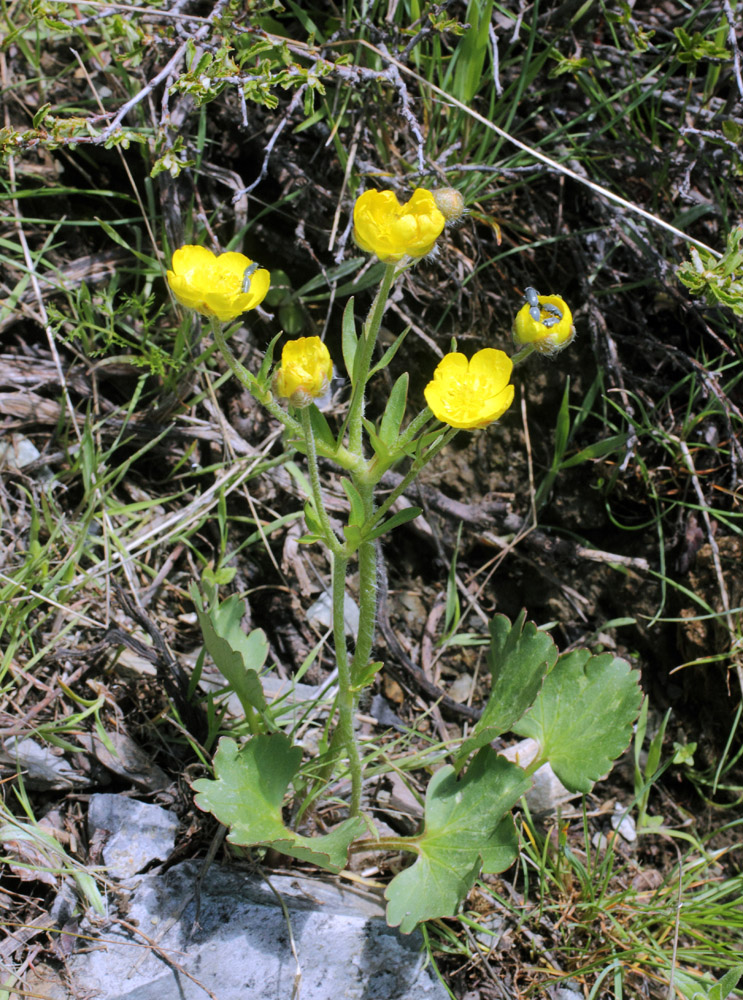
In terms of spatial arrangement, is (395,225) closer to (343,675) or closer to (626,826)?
(343,675)

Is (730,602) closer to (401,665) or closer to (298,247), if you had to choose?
(401,665)

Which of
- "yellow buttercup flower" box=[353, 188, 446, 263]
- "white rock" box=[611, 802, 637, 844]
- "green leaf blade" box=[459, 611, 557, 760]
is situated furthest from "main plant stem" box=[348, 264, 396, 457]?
"white rock" box=[611, 802, 637, 844]

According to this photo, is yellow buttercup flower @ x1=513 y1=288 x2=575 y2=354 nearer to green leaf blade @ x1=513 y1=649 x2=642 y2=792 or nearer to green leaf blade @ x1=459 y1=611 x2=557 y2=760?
green leaf blade @ x1=459 y1=611 x2=557 y2=760

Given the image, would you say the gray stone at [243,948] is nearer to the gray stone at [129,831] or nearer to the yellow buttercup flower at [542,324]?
the gray stone at [129,831]

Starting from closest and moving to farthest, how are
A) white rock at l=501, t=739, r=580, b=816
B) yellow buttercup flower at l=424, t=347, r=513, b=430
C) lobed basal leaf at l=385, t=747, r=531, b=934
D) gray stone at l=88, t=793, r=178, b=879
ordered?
yellow buttercup flower at l=424, t=347, r=513, b=430 < lobed basal leaf at l=385, t=747, r=531, b=934 < gray stone at l=88, t=793, r=178, b=879 < white rock at l=501, t=739, r=580, b=816

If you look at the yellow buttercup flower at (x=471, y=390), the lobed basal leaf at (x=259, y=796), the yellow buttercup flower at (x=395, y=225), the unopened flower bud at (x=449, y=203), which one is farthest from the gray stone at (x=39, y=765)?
the unopened flower bud at (x=449, y=203)

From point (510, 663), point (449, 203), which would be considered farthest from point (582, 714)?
point (449, 203)
